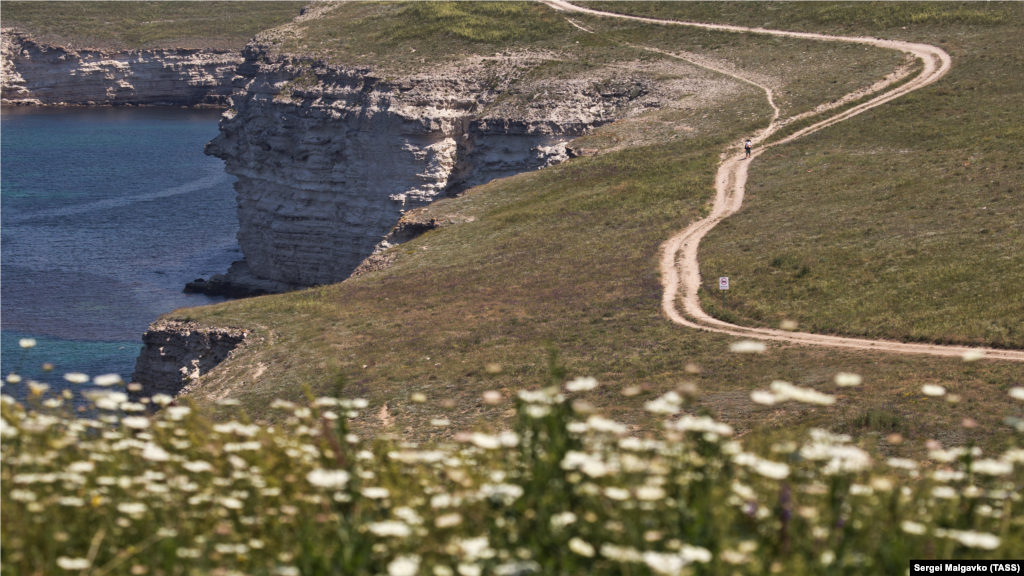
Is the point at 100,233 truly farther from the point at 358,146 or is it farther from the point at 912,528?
the point at 912,528

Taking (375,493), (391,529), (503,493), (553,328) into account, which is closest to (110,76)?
(553,328)

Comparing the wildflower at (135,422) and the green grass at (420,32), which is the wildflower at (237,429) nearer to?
the wildflower at (135,422)

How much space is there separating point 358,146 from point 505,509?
185 ft

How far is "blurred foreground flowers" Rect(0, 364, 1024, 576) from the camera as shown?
5.92m

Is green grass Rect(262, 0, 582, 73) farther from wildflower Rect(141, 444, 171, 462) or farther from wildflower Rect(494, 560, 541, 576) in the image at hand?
wildflower Rect(494, 560, 541, 576)

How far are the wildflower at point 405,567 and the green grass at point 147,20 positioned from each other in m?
151

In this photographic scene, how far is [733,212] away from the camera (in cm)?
4047

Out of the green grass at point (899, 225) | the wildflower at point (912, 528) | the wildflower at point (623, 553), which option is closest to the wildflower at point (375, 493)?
the wildflower at point (623, 553)

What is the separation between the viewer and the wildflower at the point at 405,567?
555 cm

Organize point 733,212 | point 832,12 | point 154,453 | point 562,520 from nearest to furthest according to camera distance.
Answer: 1. point 562,520
2. point 154,453
3. point 733,212
4. point 832,12

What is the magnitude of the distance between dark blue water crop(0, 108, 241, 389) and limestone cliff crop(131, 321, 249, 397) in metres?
8.66

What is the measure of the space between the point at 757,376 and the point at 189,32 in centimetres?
14793

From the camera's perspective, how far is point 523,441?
690 cm

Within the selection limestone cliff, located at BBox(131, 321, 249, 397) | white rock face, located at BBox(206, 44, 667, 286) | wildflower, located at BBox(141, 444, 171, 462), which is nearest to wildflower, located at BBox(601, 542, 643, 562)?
wildflower, located at BBox(141, 444, 171, 462)
